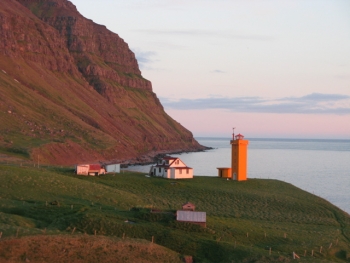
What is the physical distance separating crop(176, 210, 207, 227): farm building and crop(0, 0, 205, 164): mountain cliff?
165 feet

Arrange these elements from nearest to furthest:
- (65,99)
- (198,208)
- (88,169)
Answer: (198,208), (88,169), (65,99)

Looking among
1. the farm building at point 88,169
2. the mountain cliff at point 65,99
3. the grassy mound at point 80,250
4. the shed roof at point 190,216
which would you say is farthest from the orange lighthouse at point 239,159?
the grassy mound at point 80,250

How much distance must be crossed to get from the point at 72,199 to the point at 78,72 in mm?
127903

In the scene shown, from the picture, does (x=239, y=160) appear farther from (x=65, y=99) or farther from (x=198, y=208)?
(x=65, y=99)

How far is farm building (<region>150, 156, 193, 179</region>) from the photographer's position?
189 ft

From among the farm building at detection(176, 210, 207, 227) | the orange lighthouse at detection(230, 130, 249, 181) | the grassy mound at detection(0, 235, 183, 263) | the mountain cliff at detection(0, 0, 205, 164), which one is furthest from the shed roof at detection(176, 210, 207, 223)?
the mountain cliff at detection(0, 0, 205, 164)

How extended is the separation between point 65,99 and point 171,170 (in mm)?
→ 80170

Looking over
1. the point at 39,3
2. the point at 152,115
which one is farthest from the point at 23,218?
the point at 39,3

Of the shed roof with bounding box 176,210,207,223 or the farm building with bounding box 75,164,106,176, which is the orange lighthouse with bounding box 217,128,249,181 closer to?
the farm building with bounding box 75,164,106,176

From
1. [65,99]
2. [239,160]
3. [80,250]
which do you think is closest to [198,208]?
[239,160]

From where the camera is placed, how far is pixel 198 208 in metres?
42.3

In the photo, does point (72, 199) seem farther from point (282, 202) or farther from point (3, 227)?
point (282, 202)

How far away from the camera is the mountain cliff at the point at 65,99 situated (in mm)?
97562

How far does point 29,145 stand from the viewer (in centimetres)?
8588
